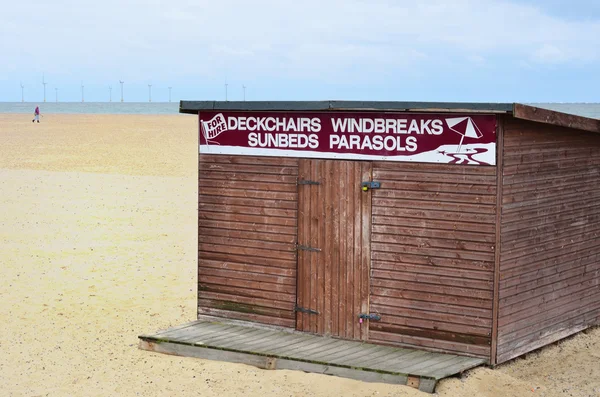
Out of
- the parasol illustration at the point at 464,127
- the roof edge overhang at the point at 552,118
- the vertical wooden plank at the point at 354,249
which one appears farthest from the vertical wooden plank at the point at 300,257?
the roof edge overhang at the point at 552,118

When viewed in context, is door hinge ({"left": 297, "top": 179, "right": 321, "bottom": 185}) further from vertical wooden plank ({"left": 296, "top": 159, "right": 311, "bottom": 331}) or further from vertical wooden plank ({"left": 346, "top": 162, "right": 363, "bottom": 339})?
vertical wooden plank ({"left": 346, "top": 162, "right": 363, "bottom": 339})

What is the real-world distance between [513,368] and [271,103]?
4122mm

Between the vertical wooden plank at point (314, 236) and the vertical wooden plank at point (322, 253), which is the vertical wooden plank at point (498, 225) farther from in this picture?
the vertical wooden plank at point (314, 236)

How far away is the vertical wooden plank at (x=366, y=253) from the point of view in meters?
9.77

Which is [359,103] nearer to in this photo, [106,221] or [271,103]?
[271,103]

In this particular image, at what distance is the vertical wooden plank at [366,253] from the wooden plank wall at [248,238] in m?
0.90

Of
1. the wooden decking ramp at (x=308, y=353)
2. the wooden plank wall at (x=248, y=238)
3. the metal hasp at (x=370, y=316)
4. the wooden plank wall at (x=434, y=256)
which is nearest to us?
the wooden decking ramp at (x=308, y=353)

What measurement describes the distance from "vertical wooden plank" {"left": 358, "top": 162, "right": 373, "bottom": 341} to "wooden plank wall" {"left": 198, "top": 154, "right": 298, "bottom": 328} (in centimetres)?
90

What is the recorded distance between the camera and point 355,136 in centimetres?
984

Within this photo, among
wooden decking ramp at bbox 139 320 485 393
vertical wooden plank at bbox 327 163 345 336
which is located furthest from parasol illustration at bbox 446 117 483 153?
wooden decking ramp at bbox 139 320 485 393

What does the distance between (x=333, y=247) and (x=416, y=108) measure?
1948 mm

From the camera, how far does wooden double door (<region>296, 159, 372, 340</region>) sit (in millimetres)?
9852

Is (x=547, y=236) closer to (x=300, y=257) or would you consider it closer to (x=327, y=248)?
(x=327, y=248)

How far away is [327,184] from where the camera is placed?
32.9ft
